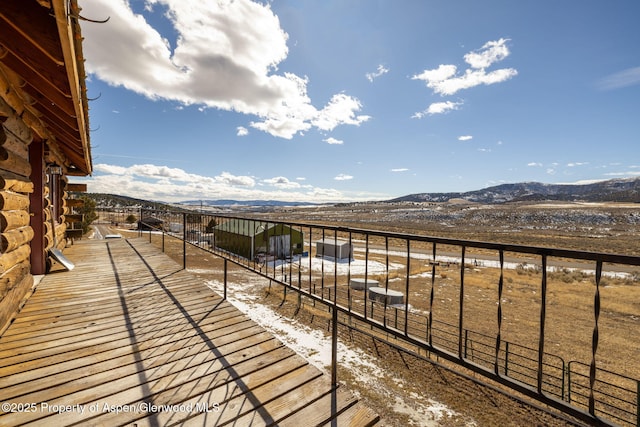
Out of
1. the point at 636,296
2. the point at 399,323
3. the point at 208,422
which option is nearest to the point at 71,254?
the point at 208,422

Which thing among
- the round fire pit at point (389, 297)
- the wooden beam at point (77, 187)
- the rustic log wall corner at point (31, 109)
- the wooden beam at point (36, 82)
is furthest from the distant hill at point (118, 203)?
the wooden beam at point (36, 82)

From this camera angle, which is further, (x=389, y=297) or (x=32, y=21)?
(x=389, y=297)

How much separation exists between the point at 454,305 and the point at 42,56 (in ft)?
55.6

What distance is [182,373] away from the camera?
265 centimetres

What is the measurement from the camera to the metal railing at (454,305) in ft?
5.64

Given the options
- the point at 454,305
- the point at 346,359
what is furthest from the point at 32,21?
the point at 454,305

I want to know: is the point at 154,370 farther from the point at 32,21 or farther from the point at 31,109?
the point at 31,109

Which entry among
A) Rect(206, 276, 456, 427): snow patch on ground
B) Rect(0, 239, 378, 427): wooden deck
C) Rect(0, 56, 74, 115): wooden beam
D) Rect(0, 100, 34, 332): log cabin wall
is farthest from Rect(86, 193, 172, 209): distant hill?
Rect(0, 239, 378, 427): wooden deck

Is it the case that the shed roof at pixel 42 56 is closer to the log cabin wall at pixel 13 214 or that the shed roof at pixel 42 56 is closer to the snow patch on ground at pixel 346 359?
the log cabin wall at pixel 13 214

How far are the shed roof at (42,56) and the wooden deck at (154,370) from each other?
2.74 m

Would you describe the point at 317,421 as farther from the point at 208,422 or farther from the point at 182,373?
the point at 182,373

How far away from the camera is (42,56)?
8.75ft

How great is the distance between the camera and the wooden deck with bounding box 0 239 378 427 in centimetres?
217

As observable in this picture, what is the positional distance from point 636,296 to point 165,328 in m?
26.5
